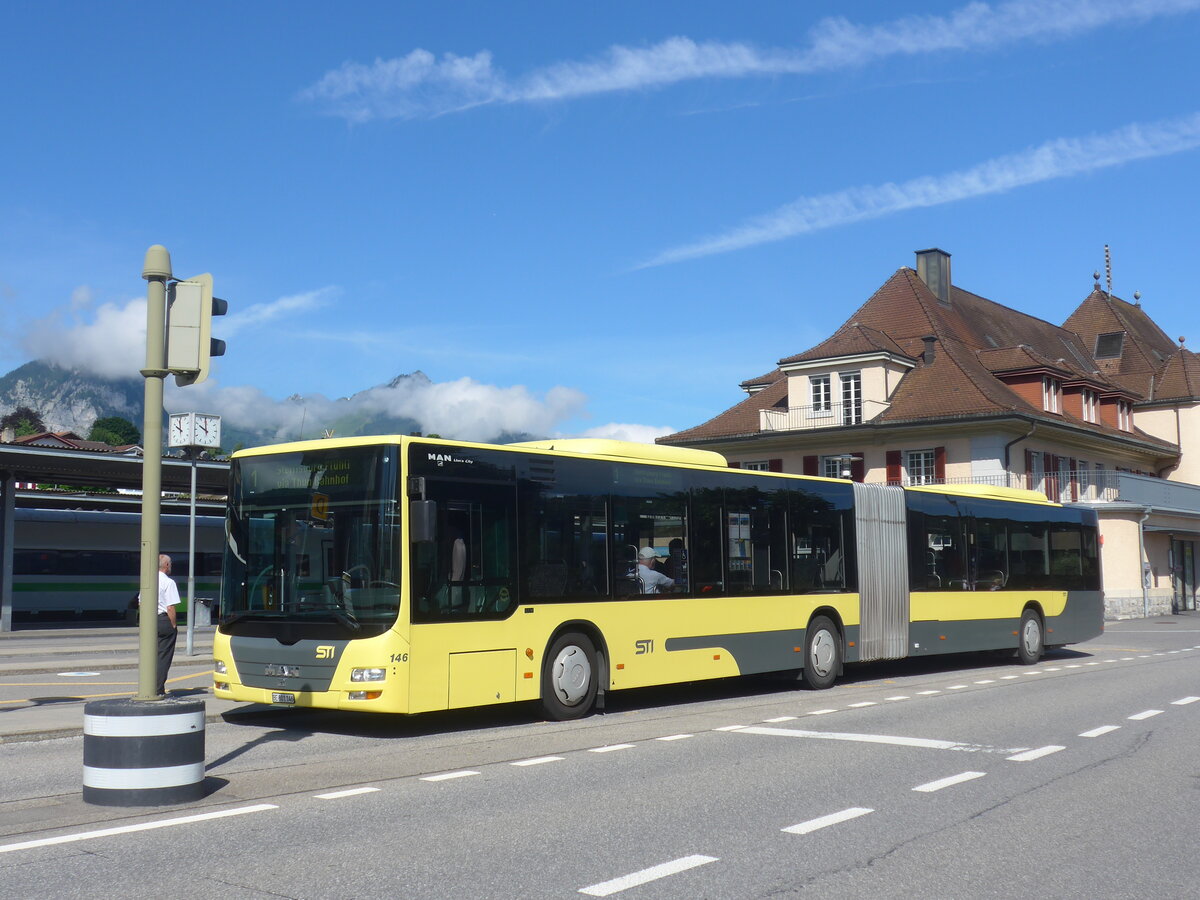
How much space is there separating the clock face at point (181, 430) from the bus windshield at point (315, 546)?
12036 millimetres

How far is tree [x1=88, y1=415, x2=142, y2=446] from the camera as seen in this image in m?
177

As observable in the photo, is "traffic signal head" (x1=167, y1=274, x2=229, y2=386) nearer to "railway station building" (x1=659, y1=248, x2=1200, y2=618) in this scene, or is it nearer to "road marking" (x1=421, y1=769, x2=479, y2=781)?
"road marking" (x1=421, y1=769, x2=479, y2=781)

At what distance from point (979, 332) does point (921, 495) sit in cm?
4093

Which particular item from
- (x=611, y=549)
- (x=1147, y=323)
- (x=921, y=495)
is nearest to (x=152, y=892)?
(x=611, y=549)

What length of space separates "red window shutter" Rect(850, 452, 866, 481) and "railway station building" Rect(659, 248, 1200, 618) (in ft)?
0.18

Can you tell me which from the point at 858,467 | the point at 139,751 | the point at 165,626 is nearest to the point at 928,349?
the point at 858,467

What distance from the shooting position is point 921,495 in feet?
67.4

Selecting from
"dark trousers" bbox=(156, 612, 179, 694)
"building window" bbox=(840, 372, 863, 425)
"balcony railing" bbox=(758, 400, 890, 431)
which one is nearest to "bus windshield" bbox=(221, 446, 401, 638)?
"dark trousers" bbox=(156, 612, 179, 694)

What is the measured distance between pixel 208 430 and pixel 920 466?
3250 centimetres

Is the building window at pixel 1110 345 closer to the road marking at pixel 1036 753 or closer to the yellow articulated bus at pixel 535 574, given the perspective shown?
the yellow articulated bus at pixel 535 574

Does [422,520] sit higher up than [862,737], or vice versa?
[422,520]

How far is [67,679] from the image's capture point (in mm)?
19031

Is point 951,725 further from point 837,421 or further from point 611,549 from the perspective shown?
point 837,421

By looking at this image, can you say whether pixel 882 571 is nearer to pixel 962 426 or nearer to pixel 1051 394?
pixel 962 426
